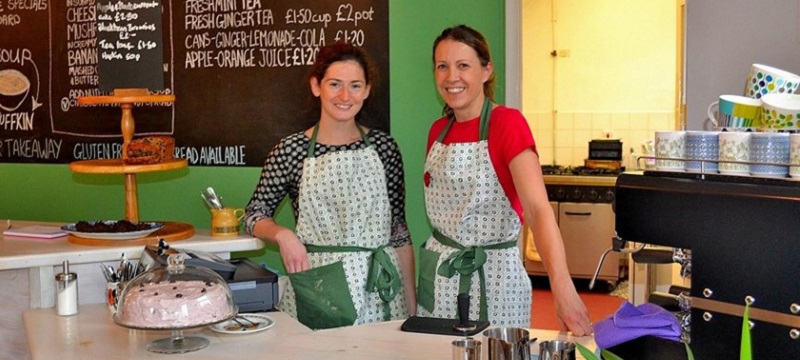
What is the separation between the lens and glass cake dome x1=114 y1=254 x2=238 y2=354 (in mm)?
2094

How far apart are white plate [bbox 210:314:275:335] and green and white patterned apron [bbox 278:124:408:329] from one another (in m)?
0.42

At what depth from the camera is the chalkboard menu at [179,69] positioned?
12.6 ft

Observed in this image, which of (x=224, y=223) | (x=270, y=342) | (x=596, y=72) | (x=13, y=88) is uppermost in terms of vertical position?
(x=596, y=72)

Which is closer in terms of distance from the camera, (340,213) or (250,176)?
(340,213)

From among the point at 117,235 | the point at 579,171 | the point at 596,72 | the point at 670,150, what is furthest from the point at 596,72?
the point at 670,150

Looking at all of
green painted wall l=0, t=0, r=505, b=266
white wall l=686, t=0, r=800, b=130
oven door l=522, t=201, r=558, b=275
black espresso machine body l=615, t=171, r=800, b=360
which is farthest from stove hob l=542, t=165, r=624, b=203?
black espresso machine body l=615, t=171, r=800, b=360

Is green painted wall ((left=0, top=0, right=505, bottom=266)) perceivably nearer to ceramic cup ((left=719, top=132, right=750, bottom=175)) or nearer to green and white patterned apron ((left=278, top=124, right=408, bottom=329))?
green and white patterned apron ((left=278, top=124, right=408, bottom=329))

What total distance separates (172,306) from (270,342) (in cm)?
29

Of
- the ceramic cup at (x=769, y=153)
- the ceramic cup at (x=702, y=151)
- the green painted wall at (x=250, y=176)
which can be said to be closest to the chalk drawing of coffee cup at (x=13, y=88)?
the green painted wall at (x=250, y=176)

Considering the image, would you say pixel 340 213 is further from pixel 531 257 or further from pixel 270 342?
pixel 531 257

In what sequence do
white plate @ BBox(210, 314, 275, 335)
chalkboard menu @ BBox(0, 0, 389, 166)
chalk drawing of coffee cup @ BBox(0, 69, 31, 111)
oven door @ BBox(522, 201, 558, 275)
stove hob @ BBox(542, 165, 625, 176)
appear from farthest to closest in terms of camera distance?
oven door @ BBox(522, 201, 558, 275)
stove hob @ BBox(542, 165, 625, 176)
chalk drawing of coffee cup @ BBox(0, 69, 31, 111)
chalkboard menu @ BBox(0, 0, 389, 166)
white plate @ BBox(210, 314, 275, 335)

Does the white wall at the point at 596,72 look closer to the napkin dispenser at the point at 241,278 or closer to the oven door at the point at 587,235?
the oven door at the point at 587,235

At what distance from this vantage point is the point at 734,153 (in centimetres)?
173

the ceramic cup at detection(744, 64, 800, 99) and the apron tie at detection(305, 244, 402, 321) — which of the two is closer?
the ceramic cup at detection(744, 64, 800, 99)
